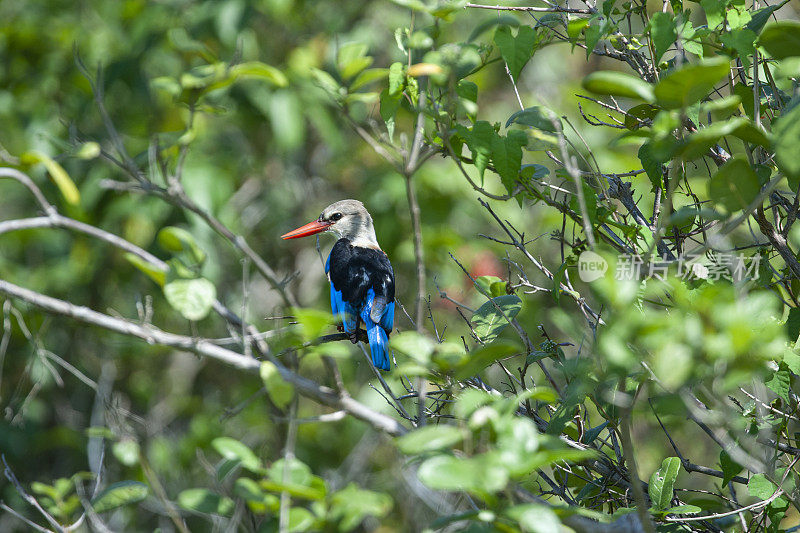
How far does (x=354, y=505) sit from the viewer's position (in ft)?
3.46

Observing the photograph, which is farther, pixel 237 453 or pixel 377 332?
pixel 377 332

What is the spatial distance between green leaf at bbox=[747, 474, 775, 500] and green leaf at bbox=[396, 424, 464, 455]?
785 mm

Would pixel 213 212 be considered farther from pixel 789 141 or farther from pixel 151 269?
pixel 789 141

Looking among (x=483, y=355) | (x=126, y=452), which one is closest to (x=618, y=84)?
(x=483, y=355)

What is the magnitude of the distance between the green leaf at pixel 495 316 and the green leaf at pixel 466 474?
2.12 feet

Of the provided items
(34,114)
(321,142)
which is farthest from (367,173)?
(34,114)

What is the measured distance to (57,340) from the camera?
4316 mm

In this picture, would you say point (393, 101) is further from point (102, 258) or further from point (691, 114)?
point (102, 258)

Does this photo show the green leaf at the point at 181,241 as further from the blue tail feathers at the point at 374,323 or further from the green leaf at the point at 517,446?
the blue tail feathers at the point at 374,323

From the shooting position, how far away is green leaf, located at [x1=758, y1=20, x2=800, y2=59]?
1.11 metres

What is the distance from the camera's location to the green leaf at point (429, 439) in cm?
98

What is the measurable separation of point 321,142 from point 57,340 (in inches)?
78.5

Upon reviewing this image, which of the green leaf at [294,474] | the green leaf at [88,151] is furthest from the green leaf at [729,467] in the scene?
the green leaf at [88,151]

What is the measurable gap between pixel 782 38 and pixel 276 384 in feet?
3.15
